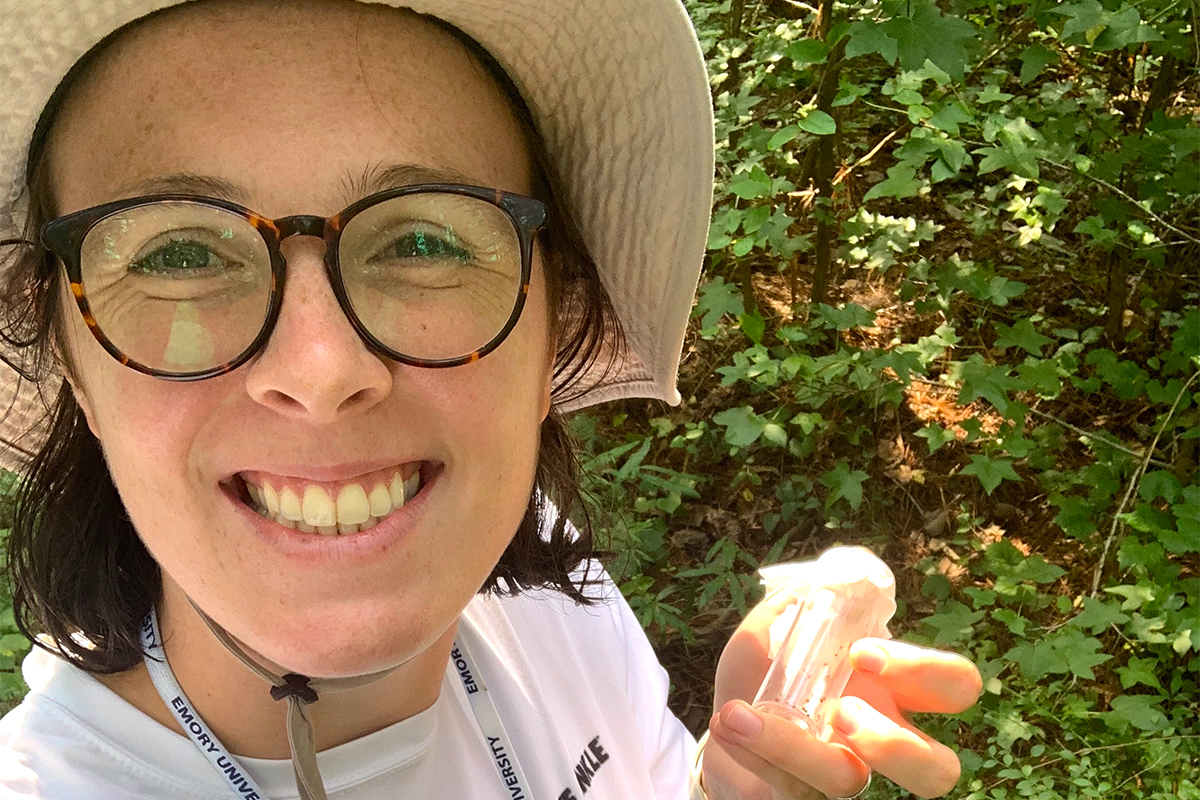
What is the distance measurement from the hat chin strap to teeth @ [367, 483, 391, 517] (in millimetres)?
177

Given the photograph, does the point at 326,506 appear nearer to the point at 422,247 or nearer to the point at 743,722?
the point at 422,247

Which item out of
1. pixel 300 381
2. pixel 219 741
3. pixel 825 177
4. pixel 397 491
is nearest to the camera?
pixel 300 381

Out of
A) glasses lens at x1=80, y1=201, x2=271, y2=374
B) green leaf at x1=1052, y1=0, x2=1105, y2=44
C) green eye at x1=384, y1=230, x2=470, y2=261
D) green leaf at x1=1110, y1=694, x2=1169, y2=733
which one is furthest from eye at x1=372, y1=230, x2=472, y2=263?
green leaf at x1=1110, y1=694, x2=1169, y2=733

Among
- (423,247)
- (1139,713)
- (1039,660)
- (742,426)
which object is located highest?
(423,247)

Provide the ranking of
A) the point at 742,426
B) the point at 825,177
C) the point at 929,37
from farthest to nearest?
1. the point at 825,177
2. the point at 742,426
3. the point at 929,37

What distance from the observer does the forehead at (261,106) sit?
87 centimetres

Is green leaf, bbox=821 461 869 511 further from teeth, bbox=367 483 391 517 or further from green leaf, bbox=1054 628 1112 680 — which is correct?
teeth, bbox=367 483 391 517

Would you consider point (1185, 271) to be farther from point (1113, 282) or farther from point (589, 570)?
point (589, 570)

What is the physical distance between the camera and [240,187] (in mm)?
866

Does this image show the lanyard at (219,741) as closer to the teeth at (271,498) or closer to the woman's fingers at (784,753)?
the teeth at (271,498)

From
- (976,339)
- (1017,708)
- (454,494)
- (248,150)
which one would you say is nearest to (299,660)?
(454,494)

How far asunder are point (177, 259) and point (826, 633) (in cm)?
83

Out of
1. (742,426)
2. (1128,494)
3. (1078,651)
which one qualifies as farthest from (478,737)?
(1128,494)

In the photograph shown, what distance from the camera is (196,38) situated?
89cm
